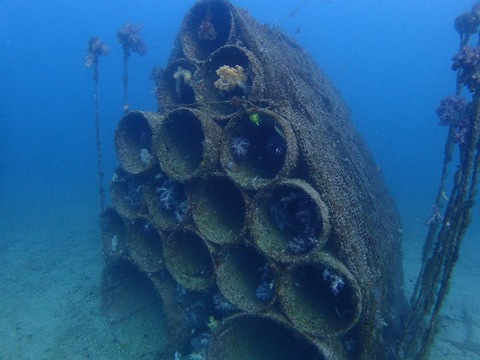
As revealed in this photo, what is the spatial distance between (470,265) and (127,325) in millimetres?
14586

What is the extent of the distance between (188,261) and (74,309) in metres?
3.93

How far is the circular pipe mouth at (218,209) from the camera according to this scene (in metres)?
6.05

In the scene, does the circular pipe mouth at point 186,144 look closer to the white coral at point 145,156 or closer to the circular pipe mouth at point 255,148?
the circular pipe mouth at point 255,148

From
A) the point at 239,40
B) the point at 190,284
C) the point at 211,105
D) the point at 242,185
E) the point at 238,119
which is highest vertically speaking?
the point at 239,40

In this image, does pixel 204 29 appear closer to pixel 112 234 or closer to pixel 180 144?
pixel 180 144

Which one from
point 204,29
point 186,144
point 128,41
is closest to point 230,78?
point 186,144

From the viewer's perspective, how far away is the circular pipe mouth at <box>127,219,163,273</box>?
23.7 ft

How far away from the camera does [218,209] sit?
21.1 ft

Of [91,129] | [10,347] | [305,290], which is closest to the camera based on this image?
[305,290]

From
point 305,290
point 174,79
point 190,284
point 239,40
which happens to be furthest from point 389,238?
point 174,79

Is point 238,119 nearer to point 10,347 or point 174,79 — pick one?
point 174,79

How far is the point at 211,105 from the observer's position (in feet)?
22.0

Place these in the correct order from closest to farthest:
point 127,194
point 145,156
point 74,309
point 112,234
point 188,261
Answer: point 188,261
point 145,156
point 127,194
point 74,309
point 112,234

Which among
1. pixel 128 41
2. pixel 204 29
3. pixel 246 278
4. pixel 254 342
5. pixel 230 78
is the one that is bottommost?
pixel 254 342
